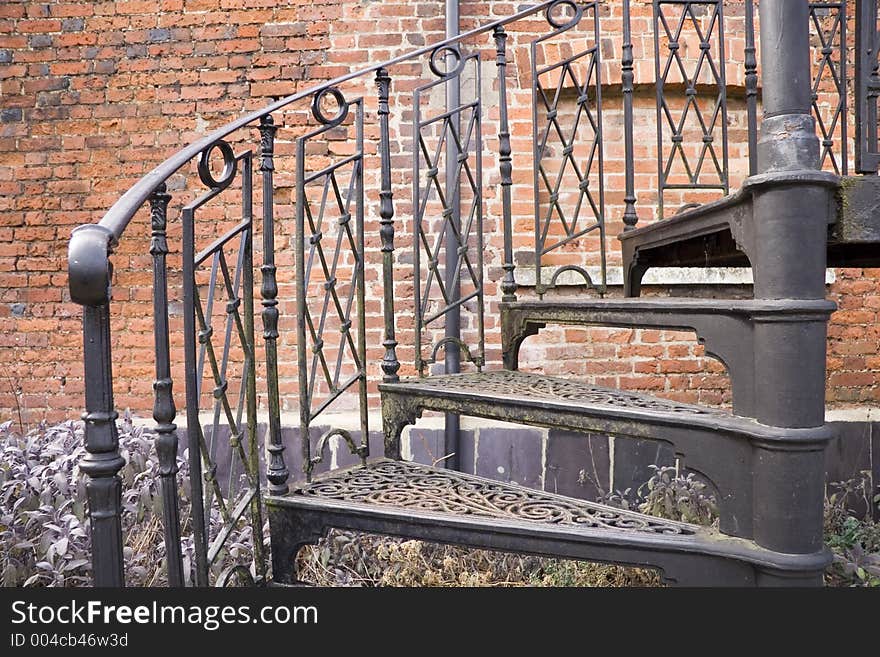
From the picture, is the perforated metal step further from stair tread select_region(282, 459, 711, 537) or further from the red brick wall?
the red brick wall

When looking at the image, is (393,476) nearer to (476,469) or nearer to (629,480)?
(476,469)

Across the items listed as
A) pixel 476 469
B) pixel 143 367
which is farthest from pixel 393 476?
pixel 143 367

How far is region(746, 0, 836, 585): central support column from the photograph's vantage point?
1.32 m

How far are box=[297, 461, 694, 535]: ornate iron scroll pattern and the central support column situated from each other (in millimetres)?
243

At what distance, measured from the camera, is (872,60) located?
1.54m

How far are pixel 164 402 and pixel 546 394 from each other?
41.9 inches

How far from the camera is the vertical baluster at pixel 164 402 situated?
141 cm

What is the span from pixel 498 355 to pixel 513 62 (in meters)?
1.53

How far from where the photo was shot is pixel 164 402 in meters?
1.45

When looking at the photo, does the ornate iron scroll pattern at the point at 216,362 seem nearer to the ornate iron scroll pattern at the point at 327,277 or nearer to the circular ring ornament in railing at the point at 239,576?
the circular ring ornament in railing at the point at 239,576

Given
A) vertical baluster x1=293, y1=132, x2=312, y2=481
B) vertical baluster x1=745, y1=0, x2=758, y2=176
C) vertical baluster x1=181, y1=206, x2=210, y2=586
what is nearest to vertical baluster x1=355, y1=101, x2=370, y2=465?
vertical baluster x1=293, y1=132, x2=312, y2=481

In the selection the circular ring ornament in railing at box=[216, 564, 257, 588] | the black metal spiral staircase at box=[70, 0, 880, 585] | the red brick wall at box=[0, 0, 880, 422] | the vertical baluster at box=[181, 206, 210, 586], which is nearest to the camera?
the black metal spiral staircase at box=[70, 0, 880, 585]

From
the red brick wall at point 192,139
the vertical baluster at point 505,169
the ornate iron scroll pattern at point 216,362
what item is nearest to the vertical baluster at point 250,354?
the ornate iron scroll pattern at point 216,362

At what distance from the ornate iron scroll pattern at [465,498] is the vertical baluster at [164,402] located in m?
0.43
